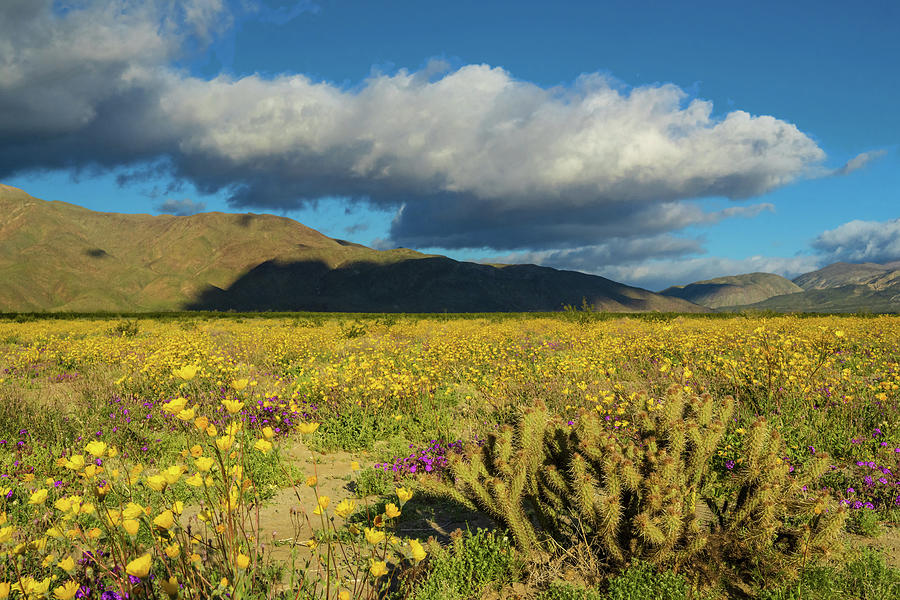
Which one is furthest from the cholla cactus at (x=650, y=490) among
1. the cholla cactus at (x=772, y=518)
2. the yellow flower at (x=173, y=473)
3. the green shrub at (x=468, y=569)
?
the yellow flower at (x=173, y=473)

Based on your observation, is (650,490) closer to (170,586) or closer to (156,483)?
(170,586)

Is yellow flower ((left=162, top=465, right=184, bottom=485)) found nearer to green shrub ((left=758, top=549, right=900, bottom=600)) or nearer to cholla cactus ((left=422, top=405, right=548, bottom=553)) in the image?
cholla cactus ((left=422, top=405, right=548, bottom=553))

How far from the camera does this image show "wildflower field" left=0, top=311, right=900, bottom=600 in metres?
2.91

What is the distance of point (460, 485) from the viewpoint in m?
4.36

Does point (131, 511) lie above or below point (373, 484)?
above

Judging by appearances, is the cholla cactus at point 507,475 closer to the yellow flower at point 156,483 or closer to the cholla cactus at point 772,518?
the cholla cactus at point 772,518

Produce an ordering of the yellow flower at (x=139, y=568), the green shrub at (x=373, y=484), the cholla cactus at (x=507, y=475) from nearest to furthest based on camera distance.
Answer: the yellow flower at (x=139, y=568) → the cholla cactus at (x=507, y=475) → the green shrub at (x=373, y=484)

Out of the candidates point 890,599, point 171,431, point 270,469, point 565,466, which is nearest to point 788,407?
point 890,599

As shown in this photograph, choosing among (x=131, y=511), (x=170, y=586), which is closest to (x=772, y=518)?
(x=170, y=586)

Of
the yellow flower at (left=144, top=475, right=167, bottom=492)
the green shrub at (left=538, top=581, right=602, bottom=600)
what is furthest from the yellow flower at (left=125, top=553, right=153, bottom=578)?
the green shrub at (left=538, top=581, right=602, bottom=600)

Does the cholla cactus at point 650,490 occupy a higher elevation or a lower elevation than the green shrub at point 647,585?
higher

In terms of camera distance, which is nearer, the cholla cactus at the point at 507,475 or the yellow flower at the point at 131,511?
the yellow flower at the point at 131,511

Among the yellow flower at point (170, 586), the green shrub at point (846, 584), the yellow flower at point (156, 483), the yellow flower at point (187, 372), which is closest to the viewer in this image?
the yellow flower at point (170, 586)

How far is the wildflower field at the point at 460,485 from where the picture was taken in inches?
115
